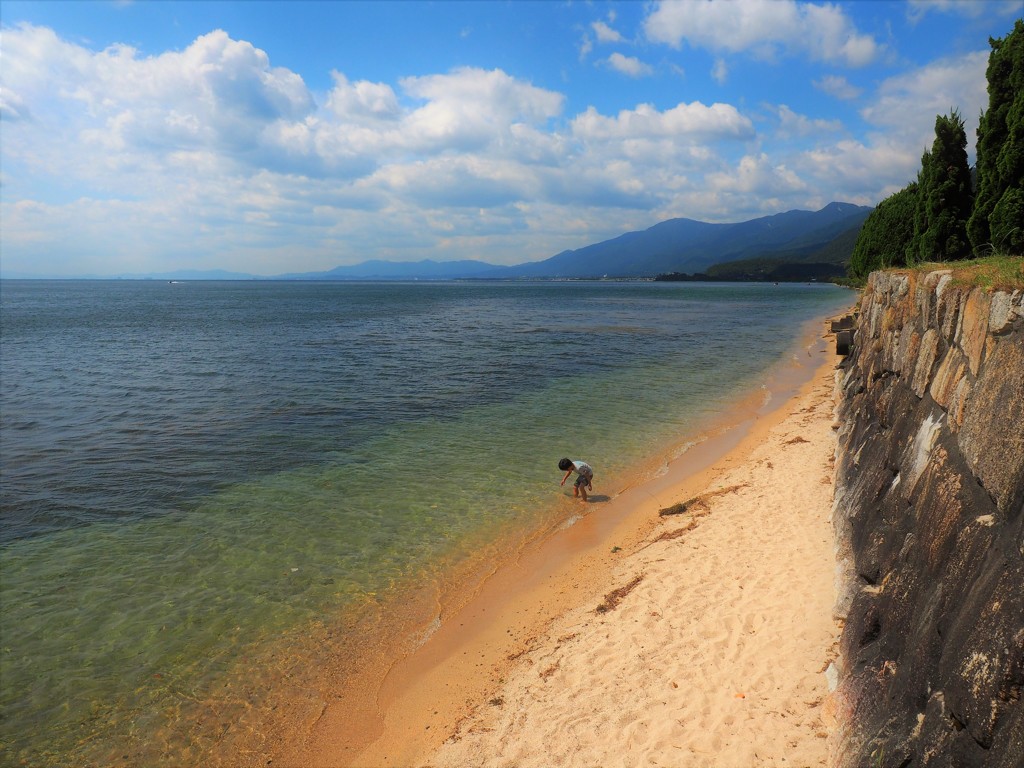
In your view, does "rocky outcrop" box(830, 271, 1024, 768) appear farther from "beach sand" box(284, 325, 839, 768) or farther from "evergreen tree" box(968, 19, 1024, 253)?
"evergreen tree" box(968, 19, 1024, 253)

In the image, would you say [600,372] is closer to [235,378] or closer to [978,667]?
[235,378]

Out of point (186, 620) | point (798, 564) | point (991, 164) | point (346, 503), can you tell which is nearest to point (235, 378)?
point (346, 503)

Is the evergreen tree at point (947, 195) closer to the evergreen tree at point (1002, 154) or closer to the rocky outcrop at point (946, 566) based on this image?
the evergreen tree at point (1002, 154)

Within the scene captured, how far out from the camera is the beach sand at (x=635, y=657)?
6.31m

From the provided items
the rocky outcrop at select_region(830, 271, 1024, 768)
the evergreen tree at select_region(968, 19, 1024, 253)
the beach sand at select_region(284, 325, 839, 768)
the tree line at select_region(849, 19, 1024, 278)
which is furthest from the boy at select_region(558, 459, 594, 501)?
Answer: the evergreen tree at select_region(968, 19, 1024, 253)

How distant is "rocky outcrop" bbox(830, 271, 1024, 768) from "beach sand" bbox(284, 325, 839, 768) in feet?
2.92

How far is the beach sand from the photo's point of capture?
631cm

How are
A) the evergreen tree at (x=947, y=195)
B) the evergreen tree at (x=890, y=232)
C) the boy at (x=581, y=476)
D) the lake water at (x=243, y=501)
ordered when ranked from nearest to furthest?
the lake water at (x=243, y=501) < the boy at (x=581, y=476) < the evergreen tree at (x=947, y=195) < the evergreen tree at (x=890, y=232)

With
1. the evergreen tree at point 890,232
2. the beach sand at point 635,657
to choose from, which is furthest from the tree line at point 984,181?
the evergreen tree at point 890,232

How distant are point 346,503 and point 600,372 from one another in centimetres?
2162

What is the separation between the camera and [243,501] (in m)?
14.8

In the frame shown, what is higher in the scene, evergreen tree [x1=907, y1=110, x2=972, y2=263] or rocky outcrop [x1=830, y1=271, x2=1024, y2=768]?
evergreen tree [x1=907, y1=110, x2=972, y2=263]

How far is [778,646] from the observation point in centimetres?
736

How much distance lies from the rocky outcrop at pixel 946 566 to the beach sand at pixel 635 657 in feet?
2.92
